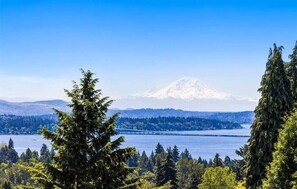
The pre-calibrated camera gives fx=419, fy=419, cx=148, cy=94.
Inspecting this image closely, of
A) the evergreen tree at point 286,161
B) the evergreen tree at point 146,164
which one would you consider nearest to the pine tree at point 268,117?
the evergreen tree at point 286,161

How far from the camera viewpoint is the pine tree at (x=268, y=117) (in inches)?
1259

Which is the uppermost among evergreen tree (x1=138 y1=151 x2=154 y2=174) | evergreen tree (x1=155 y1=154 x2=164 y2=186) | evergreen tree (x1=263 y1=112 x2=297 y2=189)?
evergreen tree (x1=263 y1=112 x2=297 y2=189)

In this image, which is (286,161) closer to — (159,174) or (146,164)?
(159,174)

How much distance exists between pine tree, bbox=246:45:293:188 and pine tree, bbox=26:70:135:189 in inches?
809

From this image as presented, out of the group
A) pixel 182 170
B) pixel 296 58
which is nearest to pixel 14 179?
pixel 182 170

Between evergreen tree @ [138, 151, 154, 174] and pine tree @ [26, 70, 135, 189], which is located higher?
pine tree @ [26, 70, 135, 189]

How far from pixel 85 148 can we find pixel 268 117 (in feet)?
72.7

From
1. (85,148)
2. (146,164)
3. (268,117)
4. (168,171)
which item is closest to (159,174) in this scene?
(168,171)

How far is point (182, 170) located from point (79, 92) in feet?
419

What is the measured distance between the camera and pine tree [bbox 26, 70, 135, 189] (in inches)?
516

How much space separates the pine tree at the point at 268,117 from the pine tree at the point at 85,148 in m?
20.5

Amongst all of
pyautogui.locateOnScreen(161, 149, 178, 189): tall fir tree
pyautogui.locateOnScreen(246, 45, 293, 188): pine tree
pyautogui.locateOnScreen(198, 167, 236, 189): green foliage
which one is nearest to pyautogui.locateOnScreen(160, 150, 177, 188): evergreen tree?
pyautogui.locateOnScreen(161, 149, 178, 189): tall fir tree

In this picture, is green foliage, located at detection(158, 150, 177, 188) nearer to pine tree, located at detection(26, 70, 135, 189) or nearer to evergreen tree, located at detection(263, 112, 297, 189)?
evergreen tree, located at detection(263, 112, 297, 189)

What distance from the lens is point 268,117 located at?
3244cm
